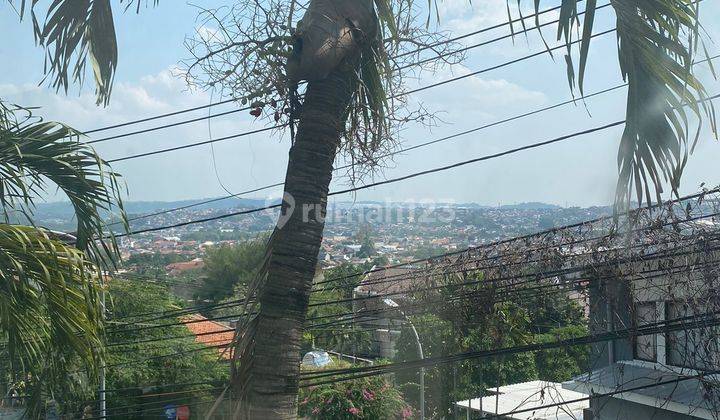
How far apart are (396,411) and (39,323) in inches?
544

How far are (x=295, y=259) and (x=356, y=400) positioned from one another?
14.2 m

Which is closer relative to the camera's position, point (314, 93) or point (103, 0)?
point (314, 93)

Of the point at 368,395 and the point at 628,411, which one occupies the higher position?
the point at 628,411

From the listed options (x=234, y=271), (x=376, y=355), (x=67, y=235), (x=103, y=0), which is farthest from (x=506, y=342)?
(x=234, y=271)

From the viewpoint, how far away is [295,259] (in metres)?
3.47

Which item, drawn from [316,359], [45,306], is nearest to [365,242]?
[45,306]

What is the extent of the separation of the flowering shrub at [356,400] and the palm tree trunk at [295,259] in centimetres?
1371

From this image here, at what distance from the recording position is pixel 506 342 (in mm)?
8320

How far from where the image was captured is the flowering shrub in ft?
55.3

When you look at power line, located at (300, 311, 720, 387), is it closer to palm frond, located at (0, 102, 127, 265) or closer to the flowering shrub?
palm frond, located at (0, 102, 127, 265)

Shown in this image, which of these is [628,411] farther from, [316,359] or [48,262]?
[316,359]

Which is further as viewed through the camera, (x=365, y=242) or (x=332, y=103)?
(x=365, y=242)

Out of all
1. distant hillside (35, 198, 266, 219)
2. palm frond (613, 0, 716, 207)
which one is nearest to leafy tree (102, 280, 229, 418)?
distant hillside (35, 198, 266, 219)

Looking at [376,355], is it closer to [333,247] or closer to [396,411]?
[396,411]
